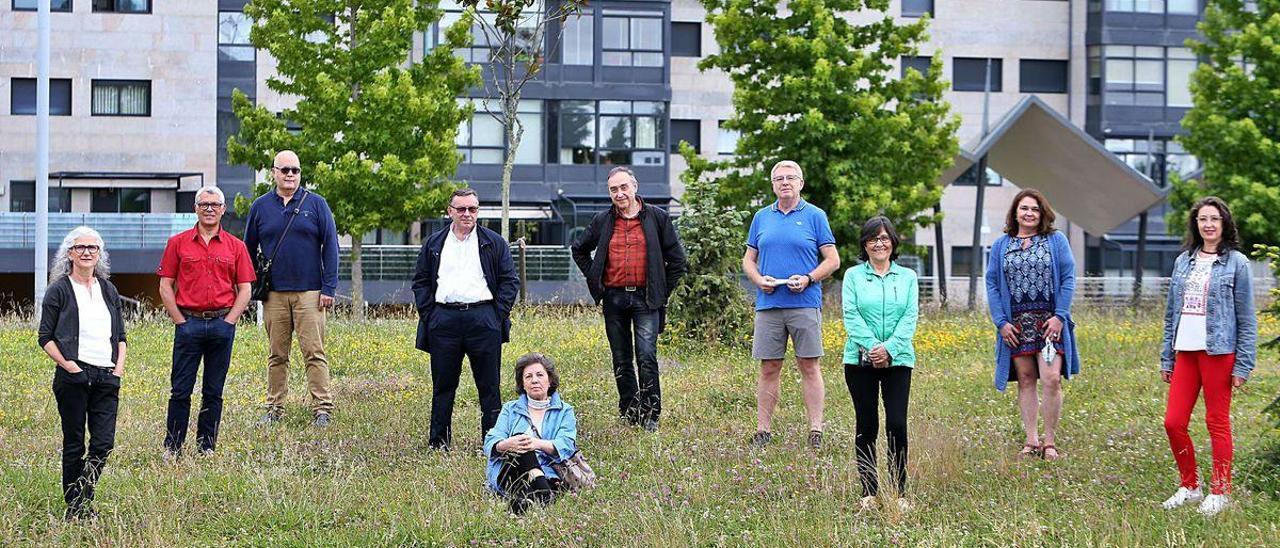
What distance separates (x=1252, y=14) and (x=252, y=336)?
23.6m

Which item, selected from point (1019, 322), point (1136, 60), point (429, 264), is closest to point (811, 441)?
point (1019, 322)

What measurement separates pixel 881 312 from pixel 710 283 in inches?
318

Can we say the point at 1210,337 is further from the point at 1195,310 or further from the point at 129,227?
the point at 129,227

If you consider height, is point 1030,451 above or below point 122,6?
below

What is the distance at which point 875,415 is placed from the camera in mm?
8273

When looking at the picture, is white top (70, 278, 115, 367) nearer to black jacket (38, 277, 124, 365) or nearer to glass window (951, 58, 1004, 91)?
black jacket (38, 277, 124, 365)

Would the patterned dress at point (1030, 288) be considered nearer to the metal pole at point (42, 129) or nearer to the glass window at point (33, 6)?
the metal pole at point (42, 129)

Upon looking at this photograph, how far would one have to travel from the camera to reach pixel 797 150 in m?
26.9

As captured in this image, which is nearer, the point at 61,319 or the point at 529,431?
the point at 61,319

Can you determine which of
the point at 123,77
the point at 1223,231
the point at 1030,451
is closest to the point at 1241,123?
the point at 1030,451

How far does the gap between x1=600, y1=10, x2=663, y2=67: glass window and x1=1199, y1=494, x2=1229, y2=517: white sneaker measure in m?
35.7

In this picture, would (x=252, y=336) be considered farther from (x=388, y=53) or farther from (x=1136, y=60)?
(x=1136, y=60)

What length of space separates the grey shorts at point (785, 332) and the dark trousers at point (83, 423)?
4.13 m

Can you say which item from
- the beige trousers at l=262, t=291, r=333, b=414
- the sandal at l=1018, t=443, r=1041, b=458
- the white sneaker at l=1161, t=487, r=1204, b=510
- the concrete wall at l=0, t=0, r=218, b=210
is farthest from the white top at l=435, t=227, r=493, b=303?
the concrete wall at l=0, t=0, r=218, b=210
